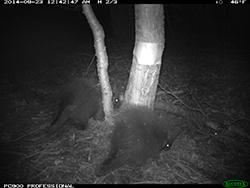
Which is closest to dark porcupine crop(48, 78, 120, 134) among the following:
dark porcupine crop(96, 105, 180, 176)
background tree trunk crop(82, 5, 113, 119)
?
background tree trunk crop(82, 5, 113, 119)

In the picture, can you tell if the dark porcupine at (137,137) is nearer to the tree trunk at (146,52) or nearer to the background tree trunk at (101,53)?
the tree trunk at (146,52)

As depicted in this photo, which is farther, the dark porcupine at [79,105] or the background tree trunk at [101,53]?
the dark porcupine at [79,105]

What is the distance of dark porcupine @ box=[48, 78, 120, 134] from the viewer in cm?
304

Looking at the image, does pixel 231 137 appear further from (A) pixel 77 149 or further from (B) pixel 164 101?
(A) pixel 77 149

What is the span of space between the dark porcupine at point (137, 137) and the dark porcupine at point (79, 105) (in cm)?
70

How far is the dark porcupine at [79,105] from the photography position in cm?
304

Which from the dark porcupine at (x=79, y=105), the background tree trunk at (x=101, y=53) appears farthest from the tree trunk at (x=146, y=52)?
the dark porcupine at (x=79, y=105)

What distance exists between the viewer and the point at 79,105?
10.4 feet

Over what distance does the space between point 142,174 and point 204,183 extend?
0.72 meters

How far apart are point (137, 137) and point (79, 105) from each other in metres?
1.28

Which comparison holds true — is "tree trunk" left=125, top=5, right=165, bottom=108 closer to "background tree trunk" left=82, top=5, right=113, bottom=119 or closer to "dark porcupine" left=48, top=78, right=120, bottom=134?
"background tree trunk" left=82, top=5, right=113, bottom=119

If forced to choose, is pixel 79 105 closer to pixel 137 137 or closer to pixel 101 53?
pixel 101 53

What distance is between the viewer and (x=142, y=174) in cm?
230

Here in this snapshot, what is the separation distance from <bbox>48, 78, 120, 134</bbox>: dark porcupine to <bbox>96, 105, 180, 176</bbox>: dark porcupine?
2.28ft
